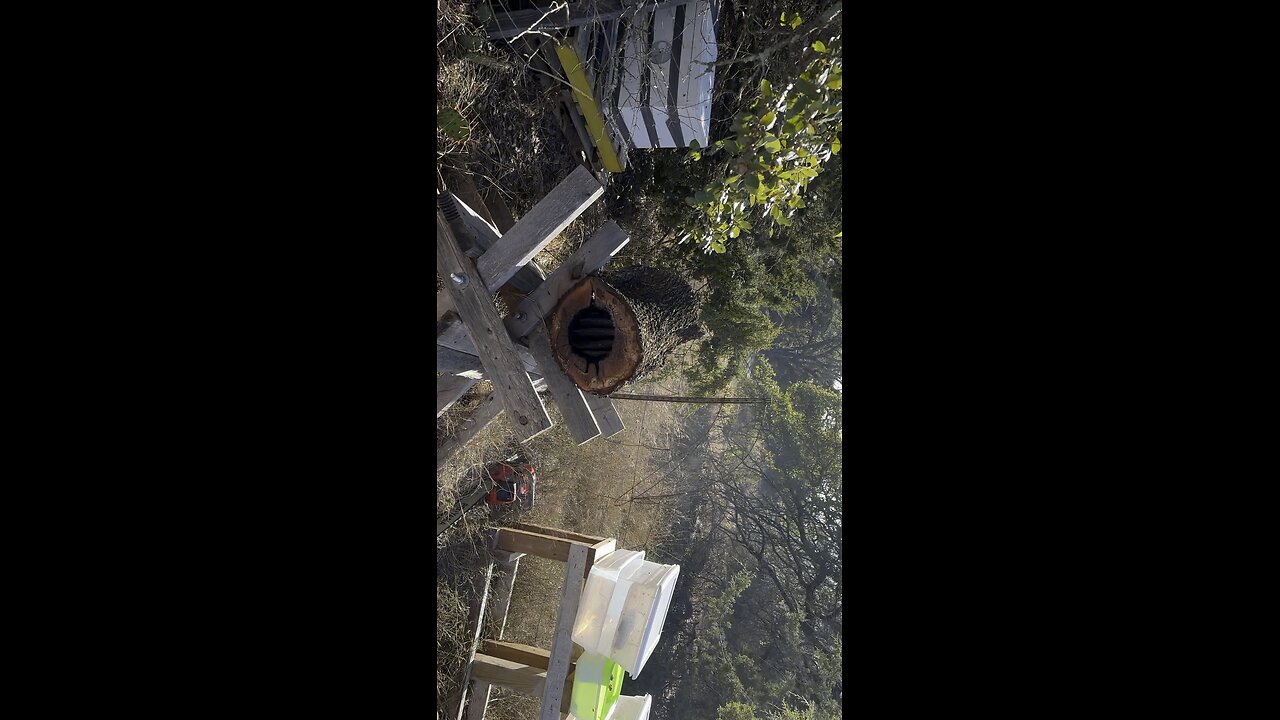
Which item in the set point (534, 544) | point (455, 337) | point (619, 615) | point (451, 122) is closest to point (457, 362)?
point (455, 337)

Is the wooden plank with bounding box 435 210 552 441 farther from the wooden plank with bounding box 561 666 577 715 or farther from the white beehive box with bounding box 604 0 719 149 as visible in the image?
the wooden plank with bounding box 561 666 577 715

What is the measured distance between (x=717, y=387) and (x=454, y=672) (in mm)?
4448

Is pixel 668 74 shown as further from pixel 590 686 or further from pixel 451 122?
pixel 590 686

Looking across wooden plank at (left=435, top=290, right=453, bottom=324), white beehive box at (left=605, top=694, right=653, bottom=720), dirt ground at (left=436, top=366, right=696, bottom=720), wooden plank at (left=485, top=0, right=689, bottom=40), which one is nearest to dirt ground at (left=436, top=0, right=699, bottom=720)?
dirt ground at (left=436, top=366, right=696, bottom=720)

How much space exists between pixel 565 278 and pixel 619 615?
2520mm

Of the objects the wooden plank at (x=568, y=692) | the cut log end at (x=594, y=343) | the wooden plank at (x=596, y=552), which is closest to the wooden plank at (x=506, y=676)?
the wooden plank at (x=568, y=692)

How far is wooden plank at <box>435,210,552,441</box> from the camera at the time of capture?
2.91 meters

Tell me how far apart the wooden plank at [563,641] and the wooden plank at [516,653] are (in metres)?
0.78

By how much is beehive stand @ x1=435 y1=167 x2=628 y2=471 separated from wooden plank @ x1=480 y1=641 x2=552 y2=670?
120 inches

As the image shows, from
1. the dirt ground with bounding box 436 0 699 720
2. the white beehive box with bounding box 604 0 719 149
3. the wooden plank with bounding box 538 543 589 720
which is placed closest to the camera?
the dirt ground with bounding box 436 0 699 720
